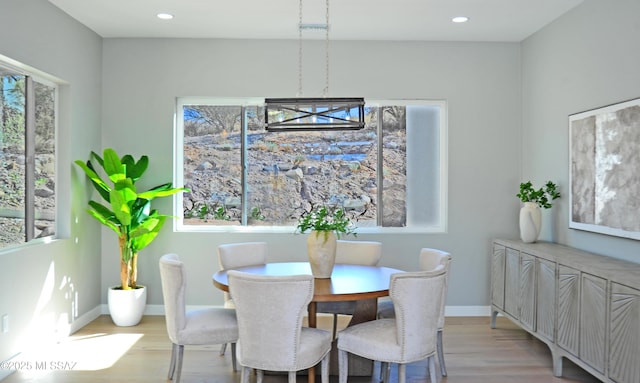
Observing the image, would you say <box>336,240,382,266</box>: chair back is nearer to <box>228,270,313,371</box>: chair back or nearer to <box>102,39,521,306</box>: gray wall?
<box>102,39,521,306</box>: gray wall

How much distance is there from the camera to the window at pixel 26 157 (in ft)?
13.9

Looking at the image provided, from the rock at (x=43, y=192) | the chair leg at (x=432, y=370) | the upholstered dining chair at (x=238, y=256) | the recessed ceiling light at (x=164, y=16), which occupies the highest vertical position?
the recessed ceiling light at (x=164, y=16)

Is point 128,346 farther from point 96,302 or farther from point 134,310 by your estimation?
point 96,302

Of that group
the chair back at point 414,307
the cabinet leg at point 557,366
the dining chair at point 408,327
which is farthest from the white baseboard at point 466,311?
the chair back at point 414,307

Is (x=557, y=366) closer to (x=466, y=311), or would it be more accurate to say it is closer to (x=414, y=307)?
(x=414, y=307)

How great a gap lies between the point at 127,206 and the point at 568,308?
12.3 ft

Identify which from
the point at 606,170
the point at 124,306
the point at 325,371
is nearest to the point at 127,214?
the point at 124,306

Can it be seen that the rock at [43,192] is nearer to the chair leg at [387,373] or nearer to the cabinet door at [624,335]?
the chair leg at [387,373]

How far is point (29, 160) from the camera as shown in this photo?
457 cm

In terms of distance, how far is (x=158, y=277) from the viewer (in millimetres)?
5902

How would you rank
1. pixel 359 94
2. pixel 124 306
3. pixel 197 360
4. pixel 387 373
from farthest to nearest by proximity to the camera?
pixel 359 94 → pixel 124 306 → pixel 197 360 → pixel 387 373

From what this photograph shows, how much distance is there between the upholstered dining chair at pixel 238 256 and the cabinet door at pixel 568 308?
2.34m

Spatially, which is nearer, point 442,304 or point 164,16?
point 442,304

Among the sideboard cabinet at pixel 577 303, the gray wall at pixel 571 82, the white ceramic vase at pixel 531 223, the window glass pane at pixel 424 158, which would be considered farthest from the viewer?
the window glass pane at pixel 424 158
